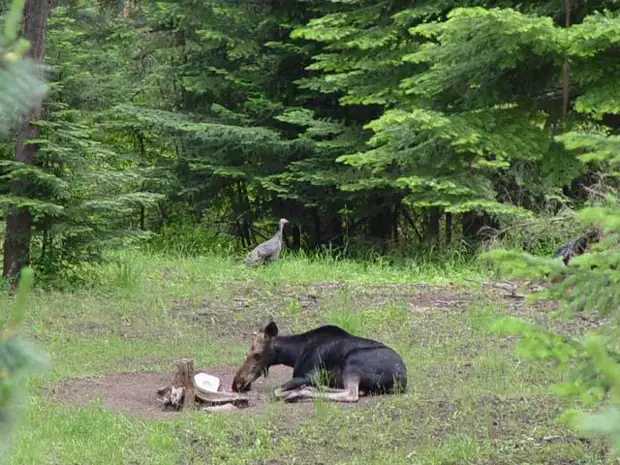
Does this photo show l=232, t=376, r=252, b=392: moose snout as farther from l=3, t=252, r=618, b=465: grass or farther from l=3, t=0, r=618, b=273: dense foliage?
l=3, t=0, r=618, b=273: dense foliage

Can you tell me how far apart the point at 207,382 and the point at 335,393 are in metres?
1.19

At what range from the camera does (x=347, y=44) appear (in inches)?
709

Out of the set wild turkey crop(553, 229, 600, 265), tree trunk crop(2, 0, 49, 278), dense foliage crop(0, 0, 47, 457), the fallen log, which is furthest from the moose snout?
dense foliage crop(0, 0, 47, 457)

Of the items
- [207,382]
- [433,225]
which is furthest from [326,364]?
[433,225]

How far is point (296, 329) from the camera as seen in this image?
12.0m

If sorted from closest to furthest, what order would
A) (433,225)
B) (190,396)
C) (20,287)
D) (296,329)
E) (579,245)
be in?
(20,287) → (190,396) → (296,329) → (579,245) → (433,225)

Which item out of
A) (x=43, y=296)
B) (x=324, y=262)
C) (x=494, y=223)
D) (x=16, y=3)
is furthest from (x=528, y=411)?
(x=494, y=223)

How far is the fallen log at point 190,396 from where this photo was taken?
8.16 meters

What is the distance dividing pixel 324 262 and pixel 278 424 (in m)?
10.7

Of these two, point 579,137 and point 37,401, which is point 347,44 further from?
point 579,137

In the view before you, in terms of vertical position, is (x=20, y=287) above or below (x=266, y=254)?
above

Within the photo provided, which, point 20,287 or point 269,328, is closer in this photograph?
point 20,287

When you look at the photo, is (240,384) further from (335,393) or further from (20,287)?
(20,287)

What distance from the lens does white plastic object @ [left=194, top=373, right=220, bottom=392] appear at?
8.69 meters
